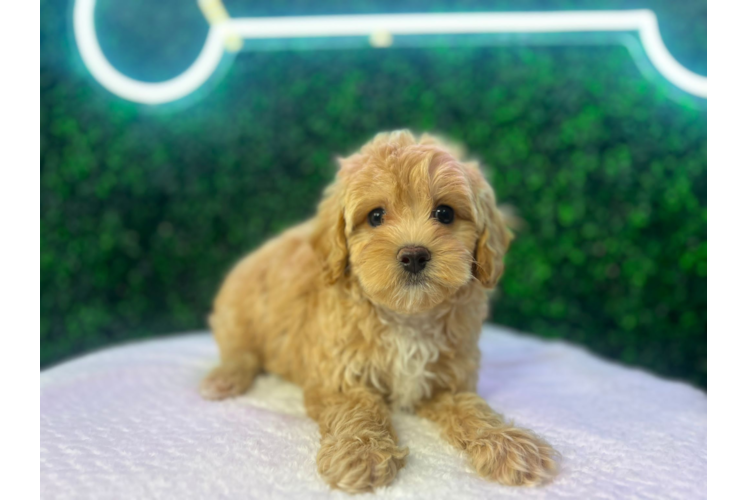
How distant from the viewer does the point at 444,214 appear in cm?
208

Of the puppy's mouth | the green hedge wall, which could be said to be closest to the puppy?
the puppy's mouth

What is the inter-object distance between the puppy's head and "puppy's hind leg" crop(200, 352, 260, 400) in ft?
2.90

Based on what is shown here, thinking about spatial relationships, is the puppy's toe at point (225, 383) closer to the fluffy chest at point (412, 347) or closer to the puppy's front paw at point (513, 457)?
the fluffy chest at point (412, 347)

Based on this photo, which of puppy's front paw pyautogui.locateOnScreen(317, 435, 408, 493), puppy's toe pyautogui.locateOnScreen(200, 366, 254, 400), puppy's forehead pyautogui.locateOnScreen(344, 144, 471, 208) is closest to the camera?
puppy's front paw pyautogui.locateOnScreen(317, 435, 408, 493)

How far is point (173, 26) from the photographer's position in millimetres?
4023

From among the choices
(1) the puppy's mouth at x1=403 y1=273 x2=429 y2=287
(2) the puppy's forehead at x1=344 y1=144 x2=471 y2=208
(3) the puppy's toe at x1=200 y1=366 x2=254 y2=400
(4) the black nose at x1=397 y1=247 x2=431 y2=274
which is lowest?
(3) the puppy's toe at x1=200 y1=366 x2=254 y2=400

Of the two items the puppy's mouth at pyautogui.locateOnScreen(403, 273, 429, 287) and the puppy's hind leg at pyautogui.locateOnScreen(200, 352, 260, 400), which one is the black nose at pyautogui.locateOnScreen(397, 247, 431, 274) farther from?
the puppy's hind leg at pyautogui.locateOnScreen(200, 352, 260, 400)

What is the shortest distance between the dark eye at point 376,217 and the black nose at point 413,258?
10.0 inches

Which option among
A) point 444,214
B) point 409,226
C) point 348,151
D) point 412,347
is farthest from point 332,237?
point 348,151

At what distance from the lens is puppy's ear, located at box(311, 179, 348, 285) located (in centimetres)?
215

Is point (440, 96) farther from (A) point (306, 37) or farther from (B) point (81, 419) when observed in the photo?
(B) point (81, 419)
